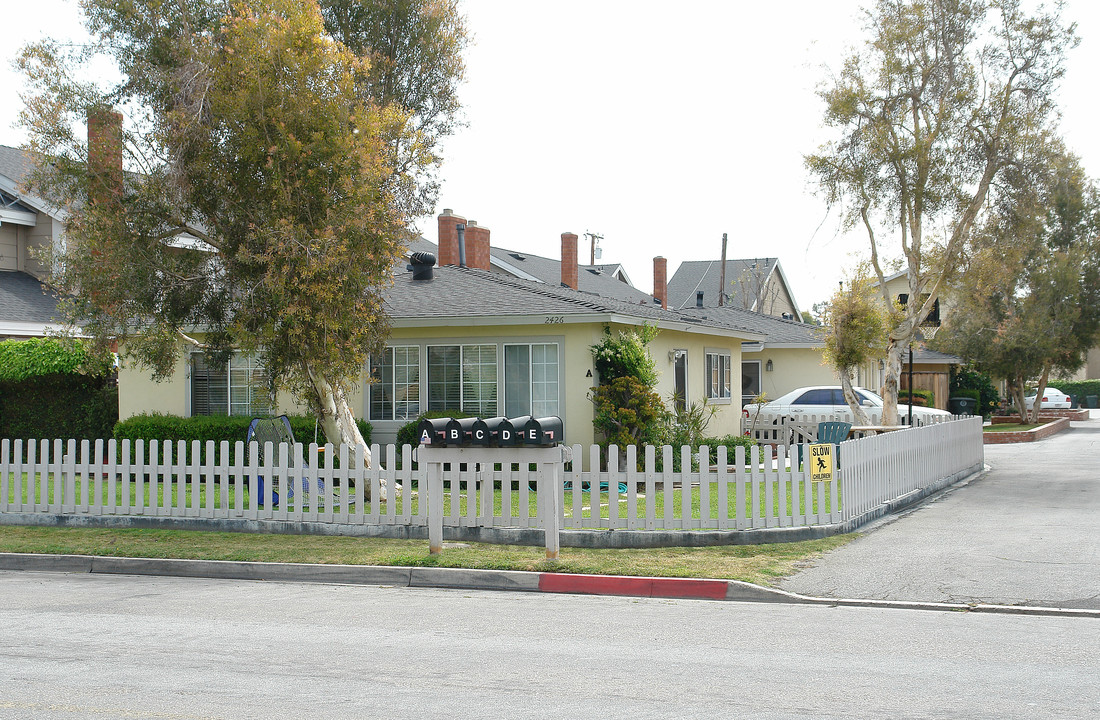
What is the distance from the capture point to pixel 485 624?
7.80 m

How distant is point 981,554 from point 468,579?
5450 mm

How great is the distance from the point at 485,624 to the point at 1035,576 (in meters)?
5.33

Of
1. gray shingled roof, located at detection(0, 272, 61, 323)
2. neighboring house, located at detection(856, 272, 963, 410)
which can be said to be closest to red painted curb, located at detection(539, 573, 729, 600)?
gray shingled roof, located at detection(0, 272, 61, 323)

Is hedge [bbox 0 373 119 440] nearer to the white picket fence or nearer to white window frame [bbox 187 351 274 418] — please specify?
white window frame [bbox 187 351 274 418]

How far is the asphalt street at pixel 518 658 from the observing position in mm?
5418

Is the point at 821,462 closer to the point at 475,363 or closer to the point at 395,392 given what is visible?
the point at 475,363

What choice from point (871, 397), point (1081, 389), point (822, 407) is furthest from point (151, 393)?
point (1081, 389)

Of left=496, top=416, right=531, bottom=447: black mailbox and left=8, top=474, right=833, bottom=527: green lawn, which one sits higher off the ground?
left=496, top=416, right=531, bottom=447: black mailbox

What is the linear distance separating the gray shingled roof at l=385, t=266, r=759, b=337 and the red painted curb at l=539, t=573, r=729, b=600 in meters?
8.10

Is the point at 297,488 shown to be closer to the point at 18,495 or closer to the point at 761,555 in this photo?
the point at 18,495

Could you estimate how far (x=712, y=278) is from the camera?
58.6 m

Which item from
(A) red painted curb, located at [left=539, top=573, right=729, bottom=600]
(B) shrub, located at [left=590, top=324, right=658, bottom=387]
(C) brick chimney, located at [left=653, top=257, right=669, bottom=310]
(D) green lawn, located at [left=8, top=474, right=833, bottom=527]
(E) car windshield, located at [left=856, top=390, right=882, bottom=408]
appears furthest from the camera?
(C) brick chimney, located at [left=653, top=257, right=669, bottom=310]

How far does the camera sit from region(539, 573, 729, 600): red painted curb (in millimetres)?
9141

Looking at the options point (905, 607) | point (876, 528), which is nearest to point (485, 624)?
point (905, 607)
